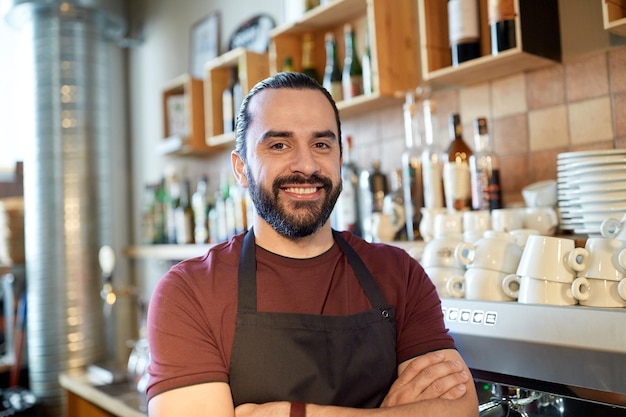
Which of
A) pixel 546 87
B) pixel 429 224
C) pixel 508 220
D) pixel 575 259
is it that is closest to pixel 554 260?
pixel 575 259

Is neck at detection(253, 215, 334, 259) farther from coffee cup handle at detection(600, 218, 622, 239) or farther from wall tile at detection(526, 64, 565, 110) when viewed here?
wall tile at detection(526, 64, 565, 110)

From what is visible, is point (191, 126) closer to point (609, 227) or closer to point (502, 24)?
point (502, 24)

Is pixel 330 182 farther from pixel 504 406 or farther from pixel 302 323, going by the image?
pixel 504 406

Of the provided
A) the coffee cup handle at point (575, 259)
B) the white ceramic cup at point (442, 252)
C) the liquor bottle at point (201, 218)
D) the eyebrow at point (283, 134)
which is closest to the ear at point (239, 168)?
the eyebrow at point (283, 134)

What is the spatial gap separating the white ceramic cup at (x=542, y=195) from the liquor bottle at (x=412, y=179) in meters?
0.32

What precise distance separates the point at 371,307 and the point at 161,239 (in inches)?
74.7

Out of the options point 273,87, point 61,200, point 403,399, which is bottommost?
point 403,399

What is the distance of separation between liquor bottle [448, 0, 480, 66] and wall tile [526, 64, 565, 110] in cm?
17

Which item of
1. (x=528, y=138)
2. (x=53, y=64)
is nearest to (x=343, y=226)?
(x=528, y=138)

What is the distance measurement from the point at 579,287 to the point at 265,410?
0.57 meters

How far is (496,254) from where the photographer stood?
108cm

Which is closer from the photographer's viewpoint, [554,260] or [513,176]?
[554,260]

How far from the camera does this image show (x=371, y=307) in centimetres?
112

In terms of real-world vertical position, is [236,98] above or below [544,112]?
above
